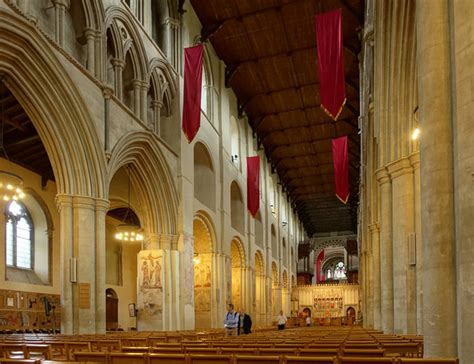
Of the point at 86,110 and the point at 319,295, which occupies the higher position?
the point at 86,110

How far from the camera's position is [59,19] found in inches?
506

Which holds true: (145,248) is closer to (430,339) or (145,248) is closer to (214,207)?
(214,207)

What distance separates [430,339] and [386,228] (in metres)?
6.55

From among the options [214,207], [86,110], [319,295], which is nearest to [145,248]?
[214,207]

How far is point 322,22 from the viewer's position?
546 inches

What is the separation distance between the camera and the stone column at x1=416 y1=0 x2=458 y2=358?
5621mm

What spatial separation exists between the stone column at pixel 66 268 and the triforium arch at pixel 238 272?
15.2 meters

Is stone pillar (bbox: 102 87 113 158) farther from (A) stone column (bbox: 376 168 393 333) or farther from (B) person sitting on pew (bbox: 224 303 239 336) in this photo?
(A) stone column (bbox: 376 168 393 333)

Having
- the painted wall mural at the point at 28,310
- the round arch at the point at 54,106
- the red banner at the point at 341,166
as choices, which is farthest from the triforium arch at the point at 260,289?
the round arch at the point at 54,106

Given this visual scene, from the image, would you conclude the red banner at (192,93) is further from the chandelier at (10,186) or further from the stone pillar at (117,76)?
the chandelier at (10,186)

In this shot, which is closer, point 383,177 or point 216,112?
point 383,177

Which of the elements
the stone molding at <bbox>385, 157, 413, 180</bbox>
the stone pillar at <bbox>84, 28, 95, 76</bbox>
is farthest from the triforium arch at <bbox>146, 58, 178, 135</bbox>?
the stone molding at <bbox>385, 157, 413, 180</bbox>

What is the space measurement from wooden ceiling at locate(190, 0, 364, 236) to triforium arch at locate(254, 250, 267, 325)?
7.29 meters

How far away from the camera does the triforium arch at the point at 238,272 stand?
27828 mm
